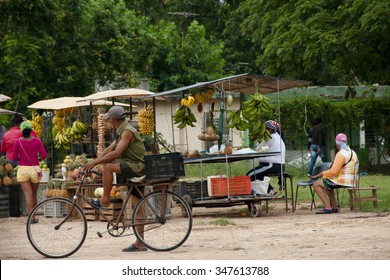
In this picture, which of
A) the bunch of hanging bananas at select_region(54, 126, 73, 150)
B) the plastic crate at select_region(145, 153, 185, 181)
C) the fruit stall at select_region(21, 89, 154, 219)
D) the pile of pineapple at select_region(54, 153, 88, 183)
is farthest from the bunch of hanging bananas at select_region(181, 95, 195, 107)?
the plastic crate at select_region(145, 153, 185, 181)

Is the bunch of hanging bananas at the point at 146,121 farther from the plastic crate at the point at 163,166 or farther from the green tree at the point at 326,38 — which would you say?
the plastic crate at the point at 163,166

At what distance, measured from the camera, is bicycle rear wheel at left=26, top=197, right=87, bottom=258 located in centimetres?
1261

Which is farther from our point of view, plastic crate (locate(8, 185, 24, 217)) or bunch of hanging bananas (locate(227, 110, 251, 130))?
plastic crate (locate(8, 185, 24, 217))

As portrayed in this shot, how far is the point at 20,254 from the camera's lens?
13.3 metres

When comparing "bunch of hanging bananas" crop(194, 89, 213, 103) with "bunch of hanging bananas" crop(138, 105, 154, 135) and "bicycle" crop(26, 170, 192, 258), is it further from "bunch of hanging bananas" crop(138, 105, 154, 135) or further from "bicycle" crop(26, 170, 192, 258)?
"bicycle" crop(26, 170, 192, 258)

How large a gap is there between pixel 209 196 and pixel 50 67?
1497 centimetres

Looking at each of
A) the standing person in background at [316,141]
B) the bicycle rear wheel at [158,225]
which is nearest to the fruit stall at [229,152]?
the bicycle rear wheel at [158,225]

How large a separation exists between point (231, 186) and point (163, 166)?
6.18 metres

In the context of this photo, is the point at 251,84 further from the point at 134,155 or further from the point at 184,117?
the point at 134,155

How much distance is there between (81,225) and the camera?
12.6 metres

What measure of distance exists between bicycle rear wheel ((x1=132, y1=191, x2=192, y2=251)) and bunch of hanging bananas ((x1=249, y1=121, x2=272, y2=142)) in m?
6.35

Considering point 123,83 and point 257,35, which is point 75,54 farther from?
point 257,35
